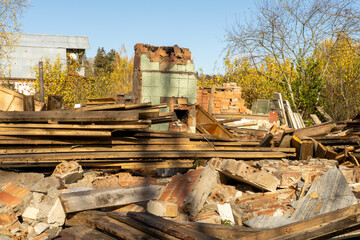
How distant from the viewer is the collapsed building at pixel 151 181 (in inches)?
153

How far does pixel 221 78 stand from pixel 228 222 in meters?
18.5

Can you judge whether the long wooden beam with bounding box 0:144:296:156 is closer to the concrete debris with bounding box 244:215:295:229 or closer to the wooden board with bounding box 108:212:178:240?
the wooden board with bounding box 108:212:178:240

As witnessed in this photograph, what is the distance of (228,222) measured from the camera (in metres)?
4.67

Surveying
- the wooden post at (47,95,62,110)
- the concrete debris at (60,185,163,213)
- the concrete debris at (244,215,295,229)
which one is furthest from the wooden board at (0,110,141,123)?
the concrete debris at (244,215,295,229)

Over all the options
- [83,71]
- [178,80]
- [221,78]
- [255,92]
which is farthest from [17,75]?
[178,80]

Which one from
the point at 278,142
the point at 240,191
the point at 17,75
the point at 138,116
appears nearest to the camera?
the point at 138,116

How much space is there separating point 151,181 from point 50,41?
33220 millimetres

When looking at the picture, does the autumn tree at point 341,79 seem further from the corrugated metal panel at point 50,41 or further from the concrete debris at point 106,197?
the corrugated metal panel at point 50,41

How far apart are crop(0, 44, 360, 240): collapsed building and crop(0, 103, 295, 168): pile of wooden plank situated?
2cm

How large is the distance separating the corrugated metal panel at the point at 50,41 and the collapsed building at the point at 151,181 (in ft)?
98.9

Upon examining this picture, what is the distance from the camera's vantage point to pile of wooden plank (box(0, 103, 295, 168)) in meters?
5.33

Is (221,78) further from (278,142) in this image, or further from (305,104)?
(278,142)

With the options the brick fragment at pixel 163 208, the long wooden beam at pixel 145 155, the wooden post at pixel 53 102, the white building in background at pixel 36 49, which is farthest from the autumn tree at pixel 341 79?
the white building in background at pixel 36 49

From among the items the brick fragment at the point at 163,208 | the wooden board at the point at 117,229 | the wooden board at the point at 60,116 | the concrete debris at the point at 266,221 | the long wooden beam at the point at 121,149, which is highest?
the wooden board at the point at 60,116
